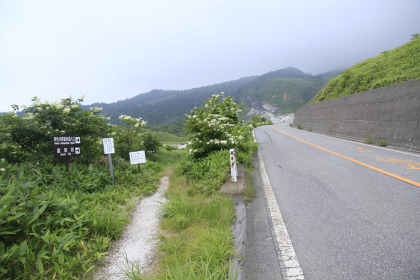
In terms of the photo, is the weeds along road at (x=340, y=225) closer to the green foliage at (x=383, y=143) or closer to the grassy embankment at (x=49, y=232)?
the grassy embankment at (x=49, y=232)

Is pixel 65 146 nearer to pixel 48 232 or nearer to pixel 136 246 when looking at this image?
pixel 48 232

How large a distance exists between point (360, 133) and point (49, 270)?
13.1 metres

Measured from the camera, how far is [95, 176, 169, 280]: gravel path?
243 centimetres

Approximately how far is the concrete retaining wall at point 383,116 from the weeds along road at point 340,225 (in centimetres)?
380

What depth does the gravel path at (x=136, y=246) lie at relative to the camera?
7.97 ft

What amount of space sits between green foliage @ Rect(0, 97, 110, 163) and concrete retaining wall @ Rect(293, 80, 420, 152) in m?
11.5

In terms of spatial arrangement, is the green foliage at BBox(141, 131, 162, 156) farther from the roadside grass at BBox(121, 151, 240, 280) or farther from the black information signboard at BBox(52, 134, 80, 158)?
the roadside grass at BBox(121, 151, 240, 280)

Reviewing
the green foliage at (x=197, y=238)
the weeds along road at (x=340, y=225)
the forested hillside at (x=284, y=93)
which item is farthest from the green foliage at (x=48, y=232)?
the forested hillside at (x=284, y=93)

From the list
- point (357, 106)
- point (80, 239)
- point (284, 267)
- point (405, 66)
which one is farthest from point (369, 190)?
point (405, 66)

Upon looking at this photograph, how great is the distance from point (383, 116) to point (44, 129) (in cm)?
1315

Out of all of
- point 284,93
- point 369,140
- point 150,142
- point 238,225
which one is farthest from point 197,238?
point 284,93

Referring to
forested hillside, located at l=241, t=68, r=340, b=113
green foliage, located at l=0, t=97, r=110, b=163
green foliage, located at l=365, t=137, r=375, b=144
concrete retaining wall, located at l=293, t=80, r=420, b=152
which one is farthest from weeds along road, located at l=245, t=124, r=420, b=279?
forested hillside, located at l=241, t=68, r=340, b=113

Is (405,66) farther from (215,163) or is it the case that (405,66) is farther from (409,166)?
(215,163)

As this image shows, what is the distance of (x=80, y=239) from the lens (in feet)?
9.14
